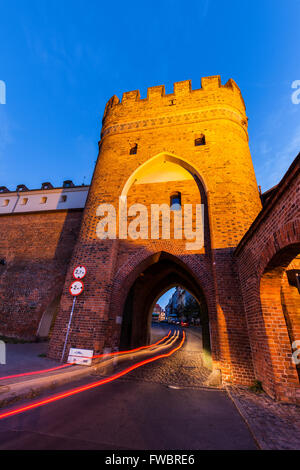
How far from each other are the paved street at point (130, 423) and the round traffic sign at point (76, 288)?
9.37 feet

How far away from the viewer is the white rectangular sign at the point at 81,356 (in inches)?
229

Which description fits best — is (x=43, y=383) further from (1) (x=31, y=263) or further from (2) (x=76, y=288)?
(1) (x=31, y=263)

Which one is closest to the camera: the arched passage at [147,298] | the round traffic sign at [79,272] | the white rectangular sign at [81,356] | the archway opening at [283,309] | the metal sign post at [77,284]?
the archway opening at [283,309]

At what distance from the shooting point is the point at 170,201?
335 inches

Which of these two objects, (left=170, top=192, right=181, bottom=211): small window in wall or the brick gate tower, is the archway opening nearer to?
the brick gate tower

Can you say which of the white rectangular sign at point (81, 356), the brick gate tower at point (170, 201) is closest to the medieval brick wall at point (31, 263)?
the brick gate tower at point (170, 201)

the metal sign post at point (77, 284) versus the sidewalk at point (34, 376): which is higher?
the metal sign post at point (77, 284)

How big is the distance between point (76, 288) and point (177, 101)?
9.80 m

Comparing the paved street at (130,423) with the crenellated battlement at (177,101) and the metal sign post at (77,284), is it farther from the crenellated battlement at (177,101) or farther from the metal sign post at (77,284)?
the crenellated battlement at (177,101)

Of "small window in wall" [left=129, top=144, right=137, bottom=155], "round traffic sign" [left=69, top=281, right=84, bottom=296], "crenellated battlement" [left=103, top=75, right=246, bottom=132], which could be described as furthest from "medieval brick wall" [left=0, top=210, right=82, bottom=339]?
"crenellated battlement" [left=103, top=75, right=246, bottom=132]

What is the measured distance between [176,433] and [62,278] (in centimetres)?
838
